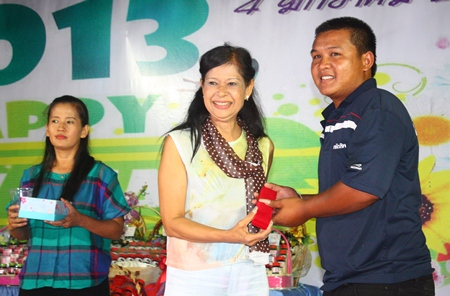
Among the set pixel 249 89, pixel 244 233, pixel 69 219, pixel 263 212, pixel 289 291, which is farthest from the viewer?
pixel 289 291

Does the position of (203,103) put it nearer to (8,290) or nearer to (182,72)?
(8,290)

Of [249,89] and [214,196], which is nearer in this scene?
[214,196]

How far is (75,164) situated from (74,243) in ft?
1.28

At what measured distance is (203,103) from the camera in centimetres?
242

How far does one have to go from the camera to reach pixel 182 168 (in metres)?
2.22

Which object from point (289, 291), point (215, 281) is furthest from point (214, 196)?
point (289, 291)

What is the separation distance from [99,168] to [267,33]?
7.62 ft

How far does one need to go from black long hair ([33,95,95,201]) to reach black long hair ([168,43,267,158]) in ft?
2.31

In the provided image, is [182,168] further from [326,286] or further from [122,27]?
[122,27]

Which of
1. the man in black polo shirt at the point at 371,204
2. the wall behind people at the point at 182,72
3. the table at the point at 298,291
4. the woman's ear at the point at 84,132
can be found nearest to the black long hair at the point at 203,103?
the man in black polo shirt at the point at 371,204

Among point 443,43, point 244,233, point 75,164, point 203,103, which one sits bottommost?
point 244,233

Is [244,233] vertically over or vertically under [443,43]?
under

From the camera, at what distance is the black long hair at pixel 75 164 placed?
9.11ft

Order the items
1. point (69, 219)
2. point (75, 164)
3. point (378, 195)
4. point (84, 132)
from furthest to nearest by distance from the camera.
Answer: point (84, 132), point (75, 164), point (69, 219), point (378, 195)
